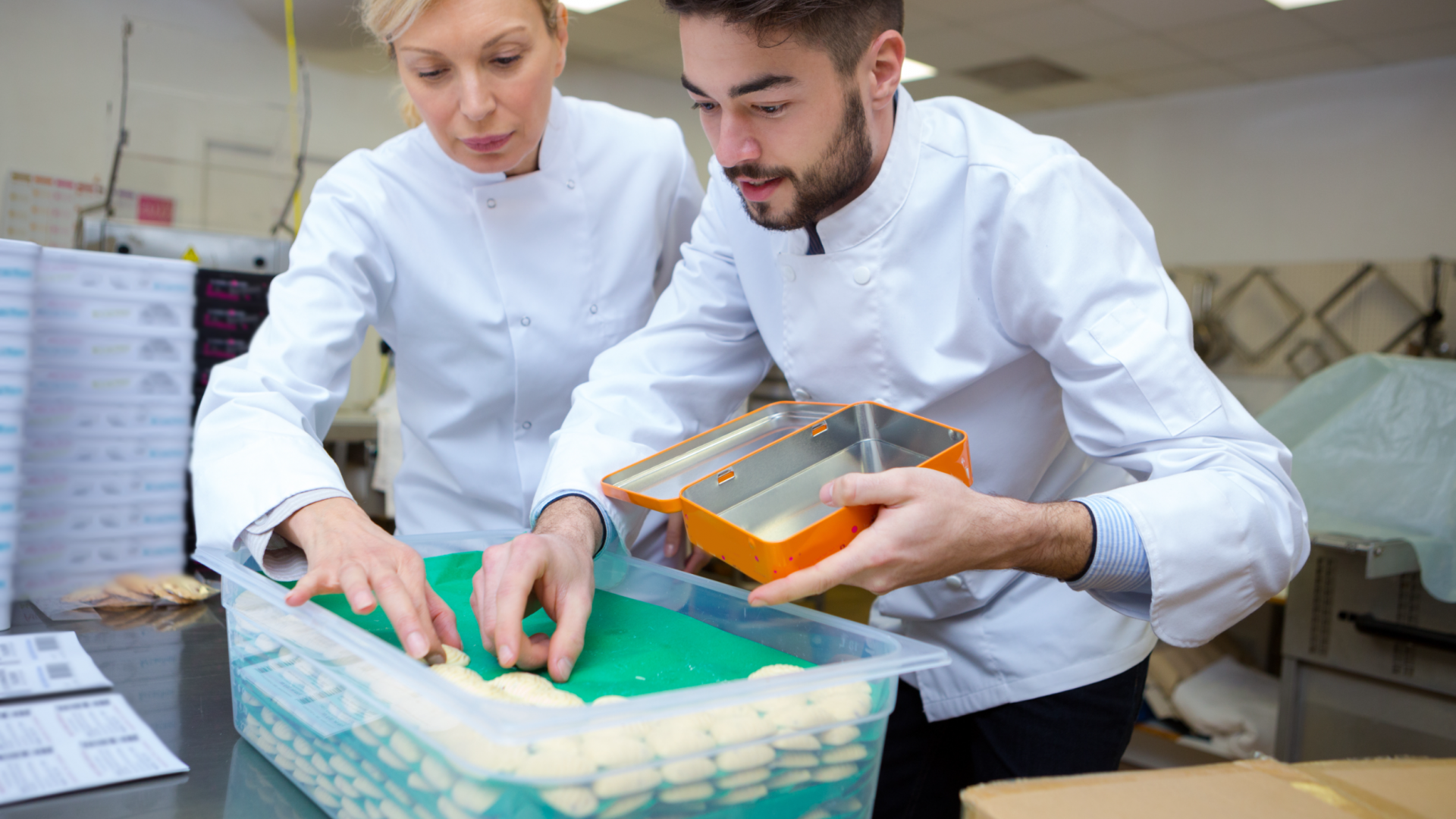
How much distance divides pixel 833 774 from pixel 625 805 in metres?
0.14

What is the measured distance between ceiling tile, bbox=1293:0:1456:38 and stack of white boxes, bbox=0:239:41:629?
4733 mm

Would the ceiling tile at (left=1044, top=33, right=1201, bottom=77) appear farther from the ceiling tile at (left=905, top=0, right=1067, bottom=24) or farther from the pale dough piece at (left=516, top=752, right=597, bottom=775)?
the pale dough piece at (left=516, top=752, right=597, bottom=775)

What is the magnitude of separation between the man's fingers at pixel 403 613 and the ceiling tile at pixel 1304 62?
5371mm

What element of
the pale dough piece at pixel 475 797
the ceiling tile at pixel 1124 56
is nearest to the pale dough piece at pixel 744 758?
the pale dough piece at pixel 475 797

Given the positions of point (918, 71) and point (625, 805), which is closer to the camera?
point (625, 805)

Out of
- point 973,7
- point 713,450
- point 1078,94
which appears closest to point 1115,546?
point 713,450

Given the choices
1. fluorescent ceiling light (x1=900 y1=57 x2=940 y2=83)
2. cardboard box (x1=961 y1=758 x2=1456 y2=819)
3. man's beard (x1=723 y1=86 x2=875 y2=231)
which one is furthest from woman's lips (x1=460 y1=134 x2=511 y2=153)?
fluorescent ceiling light (x1=900 y1=57 x2=940 y2=83)

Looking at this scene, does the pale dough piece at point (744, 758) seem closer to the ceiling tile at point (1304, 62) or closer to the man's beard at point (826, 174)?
the man's beard at point (826, 174)

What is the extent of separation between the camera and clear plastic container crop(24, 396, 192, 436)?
1.28m

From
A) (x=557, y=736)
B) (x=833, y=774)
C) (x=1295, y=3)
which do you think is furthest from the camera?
(x=1295, y=3)

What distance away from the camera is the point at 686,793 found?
1.79 feet

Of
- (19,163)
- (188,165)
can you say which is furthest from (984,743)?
(19,163)

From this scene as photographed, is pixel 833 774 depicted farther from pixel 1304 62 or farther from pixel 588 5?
pixel 1304 62

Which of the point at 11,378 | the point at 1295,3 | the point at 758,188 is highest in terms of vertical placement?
the point at 1295,3
